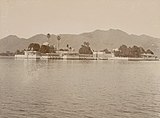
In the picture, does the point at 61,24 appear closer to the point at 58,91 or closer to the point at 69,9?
the point at 69,9

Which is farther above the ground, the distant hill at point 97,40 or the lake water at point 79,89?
the distant hill at point 97,40

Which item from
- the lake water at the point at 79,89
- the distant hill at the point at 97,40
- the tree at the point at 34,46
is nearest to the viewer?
the lake water at the point at 79,89

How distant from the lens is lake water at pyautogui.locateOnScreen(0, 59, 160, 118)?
2.34 meters

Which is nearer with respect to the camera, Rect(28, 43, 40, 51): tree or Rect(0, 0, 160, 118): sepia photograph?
Rect(0, 0, 160, 118): sepia photograph

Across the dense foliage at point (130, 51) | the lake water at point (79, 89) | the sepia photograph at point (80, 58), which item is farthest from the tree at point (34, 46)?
the dense foliage at point (130, 51)

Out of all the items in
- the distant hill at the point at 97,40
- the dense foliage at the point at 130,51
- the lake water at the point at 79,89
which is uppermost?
the distant hill at the point at 97,40

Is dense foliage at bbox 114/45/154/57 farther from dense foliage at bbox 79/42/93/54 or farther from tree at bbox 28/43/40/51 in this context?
tree at bbox 28/43/40/51

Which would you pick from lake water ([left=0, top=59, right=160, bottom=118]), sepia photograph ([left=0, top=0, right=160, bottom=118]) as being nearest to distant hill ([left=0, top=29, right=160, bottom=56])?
sepia photograph ([left=0, top=0, right=160, bottom=118])

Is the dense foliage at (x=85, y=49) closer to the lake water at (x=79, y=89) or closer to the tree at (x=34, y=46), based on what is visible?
the lake water at (x=79, y=89)

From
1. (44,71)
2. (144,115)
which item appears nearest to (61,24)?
(44,71)

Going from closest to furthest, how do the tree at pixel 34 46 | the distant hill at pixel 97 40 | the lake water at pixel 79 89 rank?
the lake water at pixel 79 89, the distant hill at pixel 97 40, the tree at pixel 34 46

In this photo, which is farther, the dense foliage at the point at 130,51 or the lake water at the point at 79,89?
the dense foliage at the point at 130,51

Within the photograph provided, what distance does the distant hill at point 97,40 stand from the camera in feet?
8.14

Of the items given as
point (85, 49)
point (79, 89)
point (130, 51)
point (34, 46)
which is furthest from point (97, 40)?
point (34, 46)
